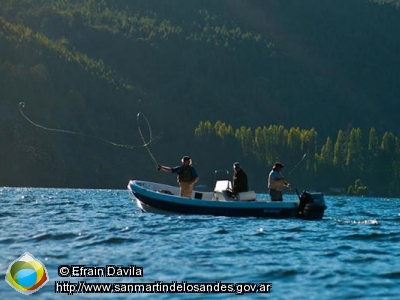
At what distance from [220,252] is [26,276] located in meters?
6.80

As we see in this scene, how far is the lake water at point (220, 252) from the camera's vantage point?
18.2 m

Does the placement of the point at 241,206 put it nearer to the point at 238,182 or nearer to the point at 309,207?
the point at 238,182

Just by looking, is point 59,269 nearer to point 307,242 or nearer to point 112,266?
point 112,266

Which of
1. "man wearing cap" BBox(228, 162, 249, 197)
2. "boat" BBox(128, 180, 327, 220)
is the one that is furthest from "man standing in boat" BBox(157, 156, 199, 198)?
"man wearing cap" BBox(228, 162, 249, 197)

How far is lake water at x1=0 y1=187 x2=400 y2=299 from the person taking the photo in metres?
18.2

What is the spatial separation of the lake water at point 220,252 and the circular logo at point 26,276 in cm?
18

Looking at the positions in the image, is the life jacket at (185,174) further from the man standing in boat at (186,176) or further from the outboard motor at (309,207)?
the outboard motor at (309,207)

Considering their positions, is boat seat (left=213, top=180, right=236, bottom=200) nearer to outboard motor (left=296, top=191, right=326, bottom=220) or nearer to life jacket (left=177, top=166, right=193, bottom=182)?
life jacket (left=177, top=166, right=193, bottom=182)

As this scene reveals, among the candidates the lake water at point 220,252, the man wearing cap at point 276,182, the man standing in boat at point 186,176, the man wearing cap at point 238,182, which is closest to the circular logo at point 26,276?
the lake water at point 220,252

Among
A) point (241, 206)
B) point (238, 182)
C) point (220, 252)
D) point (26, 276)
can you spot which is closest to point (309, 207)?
point (241, 206)

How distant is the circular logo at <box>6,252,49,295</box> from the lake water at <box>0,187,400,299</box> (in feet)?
0.58

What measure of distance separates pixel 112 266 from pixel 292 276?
4149mm

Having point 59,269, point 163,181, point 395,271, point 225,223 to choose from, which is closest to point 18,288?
point 59,269

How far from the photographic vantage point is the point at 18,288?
1688 centimetres
